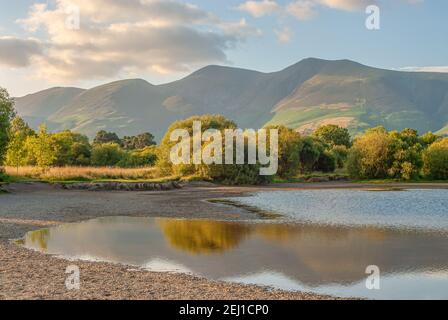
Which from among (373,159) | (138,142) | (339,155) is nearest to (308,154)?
(339,155)

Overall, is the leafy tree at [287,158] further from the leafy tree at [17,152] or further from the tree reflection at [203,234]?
the tree reflection at [203,234]

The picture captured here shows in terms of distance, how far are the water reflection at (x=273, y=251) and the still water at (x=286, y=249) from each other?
3 cm

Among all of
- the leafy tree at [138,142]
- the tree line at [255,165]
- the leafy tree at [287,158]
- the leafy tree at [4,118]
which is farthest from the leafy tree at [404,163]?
the leafy tree at [138,142]

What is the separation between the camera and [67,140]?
234ft

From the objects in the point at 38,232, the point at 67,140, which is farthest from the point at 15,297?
the point at 67,140

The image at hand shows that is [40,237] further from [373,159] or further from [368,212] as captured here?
[373,159]

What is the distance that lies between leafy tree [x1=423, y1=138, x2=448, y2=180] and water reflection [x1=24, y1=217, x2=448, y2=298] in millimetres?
61871

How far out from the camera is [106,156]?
80.6 metres

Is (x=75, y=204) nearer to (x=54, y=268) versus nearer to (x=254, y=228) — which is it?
(x=254, y=228)

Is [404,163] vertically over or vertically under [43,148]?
under

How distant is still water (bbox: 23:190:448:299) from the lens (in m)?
13.6

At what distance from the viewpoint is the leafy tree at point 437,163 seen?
79.0 m

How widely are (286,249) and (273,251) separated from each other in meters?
0.61

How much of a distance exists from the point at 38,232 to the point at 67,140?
2029 inches
